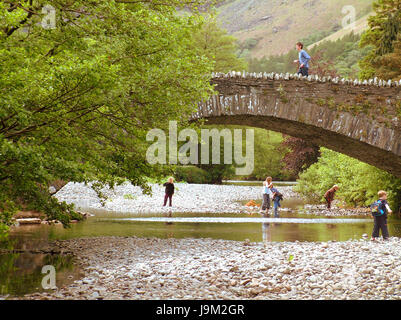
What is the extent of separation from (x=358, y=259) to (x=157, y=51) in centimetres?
519

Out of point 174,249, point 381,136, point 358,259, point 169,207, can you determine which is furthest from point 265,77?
point 169,207

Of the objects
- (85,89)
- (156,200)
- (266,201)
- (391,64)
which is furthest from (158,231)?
(391,64)

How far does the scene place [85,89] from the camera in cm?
838

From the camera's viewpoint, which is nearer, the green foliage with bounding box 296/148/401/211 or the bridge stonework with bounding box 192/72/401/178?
the bridge stonework with bounding box 192/72/401/178

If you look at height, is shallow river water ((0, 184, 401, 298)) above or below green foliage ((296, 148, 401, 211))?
below

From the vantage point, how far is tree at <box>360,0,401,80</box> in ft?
89.9

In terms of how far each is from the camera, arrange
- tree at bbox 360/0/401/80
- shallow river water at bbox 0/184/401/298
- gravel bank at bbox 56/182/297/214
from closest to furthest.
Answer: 1. shallow river water at bbox 0/184/401/298
2. gravel bank at bbox 56/182/297/214
3. tree at bbox 360/0/401/80

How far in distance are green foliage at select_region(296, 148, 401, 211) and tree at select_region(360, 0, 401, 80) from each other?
4.48 metres

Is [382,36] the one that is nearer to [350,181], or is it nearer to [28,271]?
[350,181]

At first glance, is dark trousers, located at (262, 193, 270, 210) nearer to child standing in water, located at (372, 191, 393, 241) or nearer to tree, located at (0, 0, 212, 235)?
child standing in water, located at (372, 191, 393, 241)

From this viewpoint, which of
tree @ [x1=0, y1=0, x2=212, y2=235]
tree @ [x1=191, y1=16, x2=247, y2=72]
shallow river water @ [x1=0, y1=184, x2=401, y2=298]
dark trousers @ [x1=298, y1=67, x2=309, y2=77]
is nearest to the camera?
tree @ [x1=0, y1=0, x2=212, y2=235]

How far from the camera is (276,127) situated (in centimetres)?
1959

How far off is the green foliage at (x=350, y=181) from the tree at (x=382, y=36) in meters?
4.48

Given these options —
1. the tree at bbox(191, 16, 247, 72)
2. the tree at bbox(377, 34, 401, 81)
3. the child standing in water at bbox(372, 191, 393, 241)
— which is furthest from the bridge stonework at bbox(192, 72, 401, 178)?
the tree at bbox(191, 16, 247, 72)
